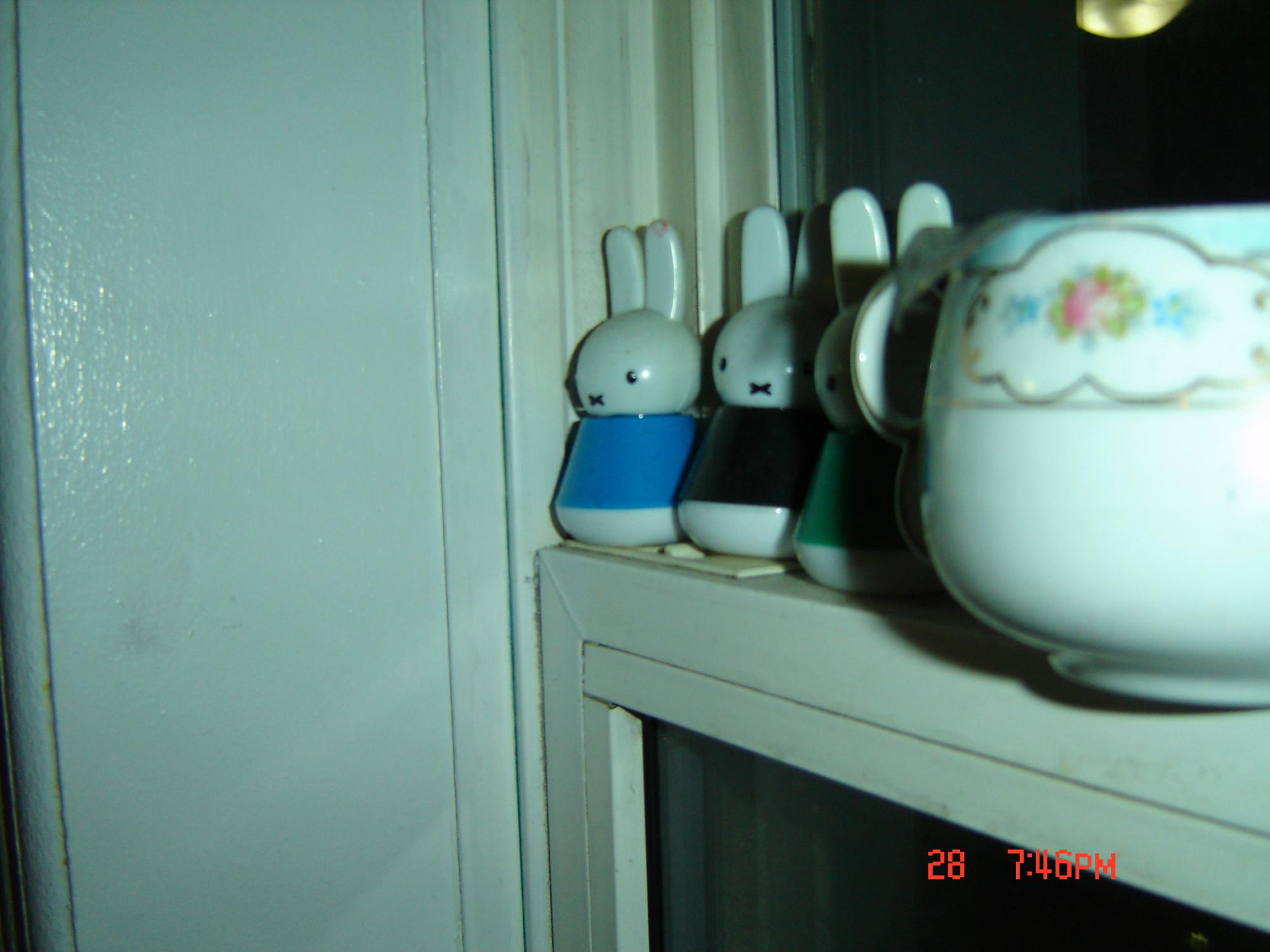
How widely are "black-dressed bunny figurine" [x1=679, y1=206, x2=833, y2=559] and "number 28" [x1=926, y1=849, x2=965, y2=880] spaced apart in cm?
17

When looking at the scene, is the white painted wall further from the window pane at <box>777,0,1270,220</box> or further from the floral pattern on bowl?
the floral pattern on bowl

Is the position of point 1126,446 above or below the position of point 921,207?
below

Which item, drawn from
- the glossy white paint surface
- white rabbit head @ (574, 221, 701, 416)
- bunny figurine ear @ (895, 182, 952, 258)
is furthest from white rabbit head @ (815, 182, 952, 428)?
the glossy white paint surface

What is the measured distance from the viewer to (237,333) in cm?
50

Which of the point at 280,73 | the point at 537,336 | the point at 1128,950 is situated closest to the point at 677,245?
the point at 537,336

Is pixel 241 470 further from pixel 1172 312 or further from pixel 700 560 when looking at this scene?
pixel 1172 312

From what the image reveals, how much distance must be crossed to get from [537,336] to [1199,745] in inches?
A: 17.6

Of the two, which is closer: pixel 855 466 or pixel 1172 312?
pixel 1172 312

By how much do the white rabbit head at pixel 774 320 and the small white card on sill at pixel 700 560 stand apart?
0.09 metres

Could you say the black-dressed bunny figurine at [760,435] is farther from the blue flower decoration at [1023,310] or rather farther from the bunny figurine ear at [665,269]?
the blue flower decoration at [1023,310]

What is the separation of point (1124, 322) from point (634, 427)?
1.19 feet

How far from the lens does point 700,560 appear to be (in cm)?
51
